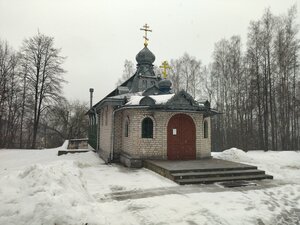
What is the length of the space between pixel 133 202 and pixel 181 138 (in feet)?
20.3

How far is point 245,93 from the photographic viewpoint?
72.5 ft

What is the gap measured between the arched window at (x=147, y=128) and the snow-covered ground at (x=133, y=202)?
3.62 m

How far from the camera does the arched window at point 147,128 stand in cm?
1099

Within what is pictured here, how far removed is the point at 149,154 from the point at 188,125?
8.30 feet

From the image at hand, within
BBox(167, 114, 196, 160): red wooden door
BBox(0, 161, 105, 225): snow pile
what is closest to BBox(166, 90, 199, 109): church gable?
BBox(167, 114, 196, 160): red wooden door

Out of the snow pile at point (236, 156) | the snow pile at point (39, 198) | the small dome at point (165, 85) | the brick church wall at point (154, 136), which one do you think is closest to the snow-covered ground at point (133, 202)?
the snow pile at point (39, 198)

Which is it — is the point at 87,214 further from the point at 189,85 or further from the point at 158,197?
the point at 189,85

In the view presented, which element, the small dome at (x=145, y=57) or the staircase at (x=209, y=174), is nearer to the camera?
the staircase at (x=209, y=174)

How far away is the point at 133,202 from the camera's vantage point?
5492 millimetres

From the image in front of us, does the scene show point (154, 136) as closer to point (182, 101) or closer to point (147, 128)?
point (147, 128)

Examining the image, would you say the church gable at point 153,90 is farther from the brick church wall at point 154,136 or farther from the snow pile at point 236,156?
the snow pile at point 236,156

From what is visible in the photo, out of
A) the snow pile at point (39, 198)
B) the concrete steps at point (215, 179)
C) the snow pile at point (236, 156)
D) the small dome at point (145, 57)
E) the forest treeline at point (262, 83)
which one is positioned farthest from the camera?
the forest treeline at point (262, 83)

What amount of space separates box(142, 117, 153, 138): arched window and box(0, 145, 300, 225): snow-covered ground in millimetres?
3616

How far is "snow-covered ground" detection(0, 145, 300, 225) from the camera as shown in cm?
389
